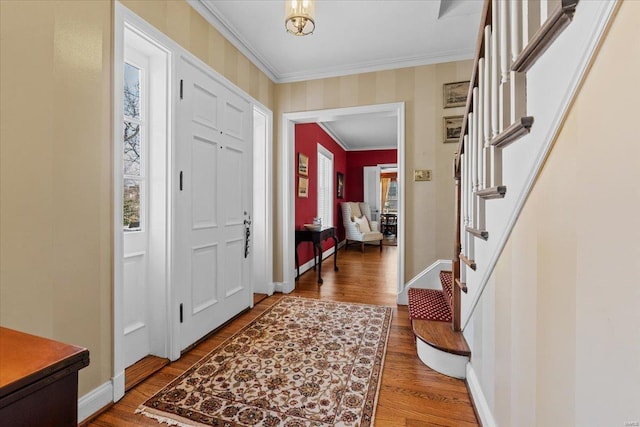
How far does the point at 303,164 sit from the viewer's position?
459 cm

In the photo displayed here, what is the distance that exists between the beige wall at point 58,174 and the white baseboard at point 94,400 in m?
0.03

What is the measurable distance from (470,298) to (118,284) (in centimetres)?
200

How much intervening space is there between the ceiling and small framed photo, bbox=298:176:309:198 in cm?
148

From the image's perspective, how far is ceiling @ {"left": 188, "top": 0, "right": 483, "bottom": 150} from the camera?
2350 mm

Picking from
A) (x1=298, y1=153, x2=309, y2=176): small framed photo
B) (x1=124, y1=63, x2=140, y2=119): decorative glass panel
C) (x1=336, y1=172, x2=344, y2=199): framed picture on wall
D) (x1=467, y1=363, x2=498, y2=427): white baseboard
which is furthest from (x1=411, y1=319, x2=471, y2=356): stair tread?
(x1=336, y1=172, x2=344, y2=199): framed picture on wall

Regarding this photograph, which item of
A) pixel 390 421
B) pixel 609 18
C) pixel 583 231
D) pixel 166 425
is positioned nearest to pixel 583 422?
pixel 583 231

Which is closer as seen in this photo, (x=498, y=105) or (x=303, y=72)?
(x=498, y=105)

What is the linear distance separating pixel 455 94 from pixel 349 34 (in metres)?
1.25

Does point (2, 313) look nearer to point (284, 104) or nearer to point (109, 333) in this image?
point (109, 333)

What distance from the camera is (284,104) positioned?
3568 millimetres

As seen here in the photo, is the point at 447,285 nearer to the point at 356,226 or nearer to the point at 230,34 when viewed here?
the point at 230,34

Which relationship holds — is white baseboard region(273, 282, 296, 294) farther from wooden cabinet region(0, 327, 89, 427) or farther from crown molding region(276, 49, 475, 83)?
wooden cabinet region(0, 327, 89, 427)

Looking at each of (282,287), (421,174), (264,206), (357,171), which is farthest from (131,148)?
(357,171)

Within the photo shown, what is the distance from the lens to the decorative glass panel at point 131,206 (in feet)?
6.50
